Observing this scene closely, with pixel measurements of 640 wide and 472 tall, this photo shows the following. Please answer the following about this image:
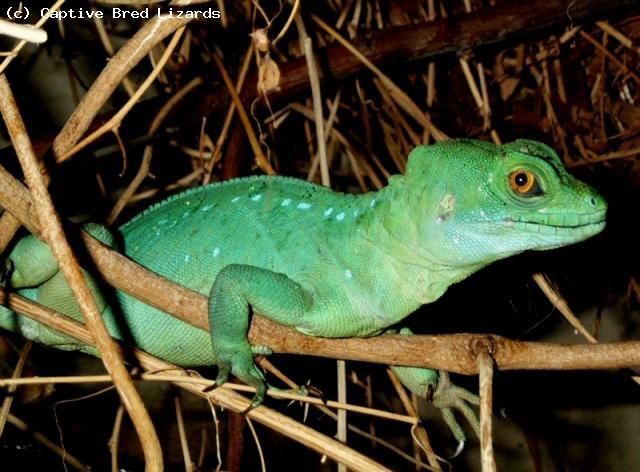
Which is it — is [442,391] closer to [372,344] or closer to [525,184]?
[372,344]

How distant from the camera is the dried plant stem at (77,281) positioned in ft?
4.03

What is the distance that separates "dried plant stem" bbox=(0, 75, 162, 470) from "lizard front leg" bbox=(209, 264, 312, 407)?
54cm

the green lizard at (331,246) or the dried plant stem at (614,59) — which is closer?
the green lizard at (331,246)

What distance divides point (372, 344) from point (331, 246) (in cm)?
36

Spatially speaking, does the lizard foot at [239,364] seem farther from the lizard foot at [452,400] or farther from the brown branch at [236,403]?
the lizard foot at [452,400]

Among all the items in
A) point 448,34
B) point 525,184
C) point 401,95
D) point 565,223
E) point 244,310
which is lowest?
point 244,310

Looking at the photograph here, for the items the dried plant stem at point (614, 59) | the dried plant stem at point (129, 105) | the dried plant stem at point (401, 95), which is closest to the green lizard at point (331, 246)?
the dried plant stem at point (129, 105)

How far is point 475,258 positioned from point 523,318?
1.94 meters

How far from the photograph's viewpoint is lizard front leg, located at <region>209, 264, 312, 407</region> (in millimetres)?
1835

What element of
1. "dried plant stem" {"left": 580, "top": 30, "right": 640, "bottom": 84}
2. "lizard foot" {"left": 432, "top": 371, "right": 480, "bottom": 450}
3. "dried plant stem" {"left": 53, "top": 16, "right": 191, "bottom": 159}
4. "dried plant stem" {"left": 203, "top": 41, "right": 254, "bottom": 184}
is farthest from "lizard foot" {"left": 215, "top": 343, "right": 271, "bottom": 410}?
"dried plant stem" {"left": 580, "top": 30, "right": 640, "bottom": 84}

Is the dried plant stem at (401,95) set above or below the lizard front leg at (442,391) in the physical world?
above

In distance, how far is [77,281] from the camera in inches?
47.9

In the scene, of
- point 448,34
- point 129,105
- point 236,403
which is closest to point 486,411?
point 236,403

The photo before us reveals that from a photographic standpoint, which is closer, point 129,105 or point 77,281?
point 77,281
